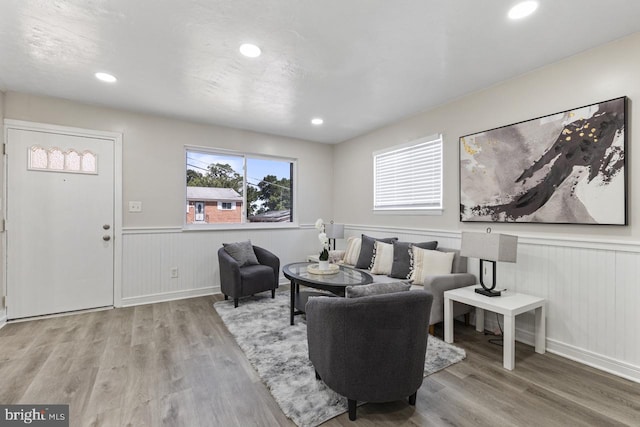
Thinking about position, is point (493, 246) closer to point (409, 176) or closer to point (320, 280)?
point (320, 280)

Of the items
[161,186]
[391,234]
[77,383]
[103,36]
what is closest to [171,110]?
[161,186]

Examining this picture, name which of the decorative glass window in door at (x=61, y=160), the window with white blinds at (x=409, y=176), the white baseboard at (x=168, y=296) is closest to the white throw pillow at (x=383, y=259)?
the window with white blinds at (x=409, y=176)

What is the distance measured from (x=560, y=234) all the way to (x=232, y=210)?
4.11m

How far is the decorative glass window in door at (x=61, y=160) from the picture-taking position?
130 inches

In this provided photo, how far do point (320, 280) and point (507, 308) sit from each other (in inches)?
63.5

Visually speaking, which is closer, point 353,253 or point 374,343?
point 374,343

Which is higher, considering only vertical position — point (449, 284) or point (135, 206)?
point (135, 206)

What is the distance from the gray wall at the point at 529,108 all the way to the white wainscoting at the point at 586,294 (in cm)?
14

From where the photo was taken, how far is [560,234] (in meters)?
2.54

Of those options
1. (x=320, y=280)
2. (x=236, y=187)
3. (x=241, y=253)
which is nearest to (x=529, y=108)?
(x=320, y=280)

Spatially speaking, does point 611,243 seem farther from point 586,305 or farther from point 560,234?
point 586,305

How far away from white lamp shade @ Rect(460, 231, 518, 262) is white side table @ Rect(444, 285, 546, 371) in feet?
1.17

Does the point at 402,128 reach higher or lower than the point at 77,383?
higher

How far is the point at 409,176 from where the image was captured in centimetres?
405
